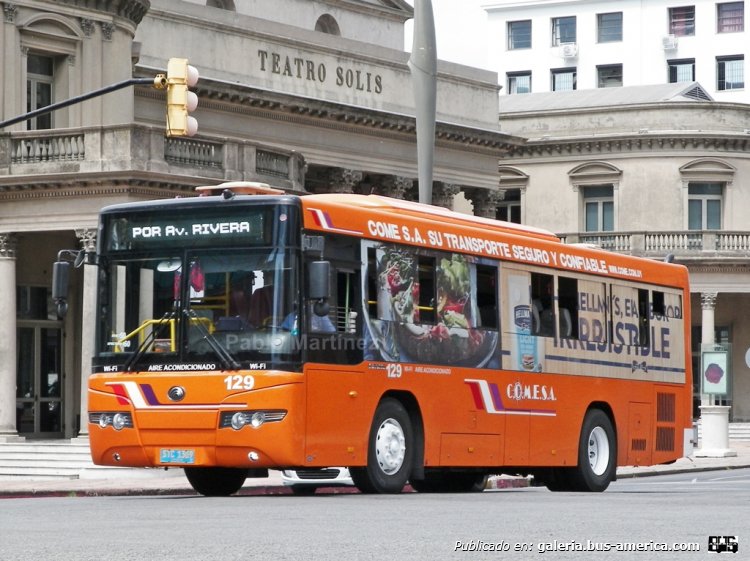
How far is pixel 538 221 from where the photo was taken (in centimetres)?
6544

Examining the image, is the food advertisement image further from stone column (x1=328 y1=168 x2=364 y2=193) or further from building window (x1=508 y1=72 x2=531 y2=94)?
building window (x1=508 y1=72 x2=531 y2=94)

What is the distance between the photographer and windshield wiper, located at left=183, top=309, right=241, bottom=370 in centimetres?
1930

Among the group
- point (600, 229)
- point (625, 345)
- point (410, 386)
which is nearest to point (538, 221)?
point (600, 229)

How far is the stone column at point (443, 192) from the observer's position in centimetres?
5412

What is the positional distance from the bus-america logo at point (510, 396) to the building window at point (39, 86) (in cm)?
1956

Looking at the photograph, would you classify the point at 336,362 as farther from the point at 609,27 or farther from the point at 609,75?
the point at 609,27

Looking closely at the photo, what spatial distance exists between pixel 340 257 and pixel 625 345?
6.25 meters

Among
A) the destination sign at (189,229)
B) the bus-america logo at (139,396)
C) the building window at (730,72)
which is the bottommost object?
the bus-america logo at (139,396)

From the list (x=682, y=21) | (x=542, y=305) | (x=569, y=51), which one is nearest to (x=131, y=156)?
(x=542, y=305)

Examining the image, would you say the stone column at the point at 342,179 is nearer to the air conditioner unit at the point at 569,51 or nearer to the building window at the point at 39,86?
the building window at the point at 39,86

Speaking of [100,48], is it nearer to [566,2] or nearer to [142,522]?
[142,522]

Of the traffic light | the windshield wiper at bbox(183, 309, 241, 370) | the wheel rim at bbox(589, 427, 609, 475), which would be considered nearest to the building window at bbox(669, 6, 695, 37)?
the wheel rim at bbox(589, 427, 609, 475)

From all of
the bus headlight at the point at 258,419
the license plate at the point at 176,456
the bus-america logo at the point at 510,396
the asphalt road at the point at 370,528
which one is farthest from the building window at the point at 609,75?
the bus headlight at the point at 258,419

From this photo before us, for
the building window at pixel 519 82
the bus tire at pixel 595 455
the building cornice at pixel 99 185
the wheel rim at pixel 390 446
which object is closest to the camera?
the wheel rim at pixel 390 446
